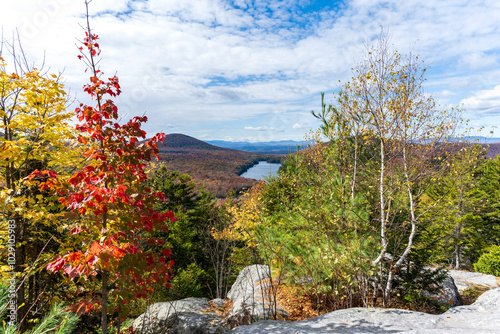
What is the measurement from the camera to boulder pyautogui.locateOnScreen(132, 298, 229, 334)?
5.71m

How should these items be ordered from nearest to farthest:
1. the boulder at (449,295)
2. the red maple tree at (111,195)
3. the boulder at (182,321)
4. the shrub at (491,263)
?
the red maple tree at (111,195)
the boulder at (182,321)
the boulder at (449,295)
the shrub at (491,263)

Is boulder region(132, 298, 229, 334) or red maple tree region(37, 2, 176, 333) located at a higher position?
red maple tree region(37, 2, 176, 333)

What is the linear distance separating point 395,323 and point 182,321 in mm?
4597

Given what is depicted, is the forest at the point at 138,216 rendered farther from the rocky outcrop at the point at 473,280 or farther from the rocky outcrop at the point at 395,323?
the rocky outcrop at the point at 473,280

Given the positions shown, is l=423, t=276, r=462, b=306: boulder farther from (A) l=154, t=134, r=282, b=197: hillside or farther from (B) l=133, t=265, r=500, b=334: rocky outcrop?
(A) l=154, t=134, r=282, b=197: hillside

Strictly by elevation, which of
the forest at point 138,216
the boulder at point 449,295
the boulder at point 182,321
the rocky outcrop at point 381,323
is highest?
the forest at point 138,216

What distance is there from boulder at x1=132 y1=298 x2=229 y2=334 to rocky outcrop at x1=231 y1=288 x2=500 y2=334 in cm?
171

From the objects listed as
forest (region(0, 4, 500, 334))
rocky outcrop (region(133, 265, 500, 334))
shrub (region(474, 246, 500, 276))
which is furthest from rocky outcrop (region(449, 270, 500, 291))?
rocky outcrop (region(133, 265, 500, 334))

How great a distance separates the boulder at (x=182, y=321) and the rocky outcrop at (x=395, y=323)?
171cm

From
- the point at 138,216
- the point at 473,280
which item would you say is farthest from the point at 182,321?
the point at 473,280

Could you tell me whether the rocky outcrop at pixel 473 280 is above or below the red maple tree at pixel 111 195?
below

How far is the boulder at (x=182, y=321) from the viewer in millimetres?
5711

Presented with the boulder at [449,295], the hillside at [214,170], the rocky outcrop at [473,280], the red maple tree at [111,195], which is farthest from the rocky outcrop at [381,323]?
the hillside at [214,170]

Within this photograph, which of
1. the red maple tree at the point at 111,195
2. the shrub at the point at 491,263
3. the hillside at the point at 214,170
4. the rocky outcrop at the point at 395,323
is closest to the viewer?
the red maple tree at the point at 111,195
